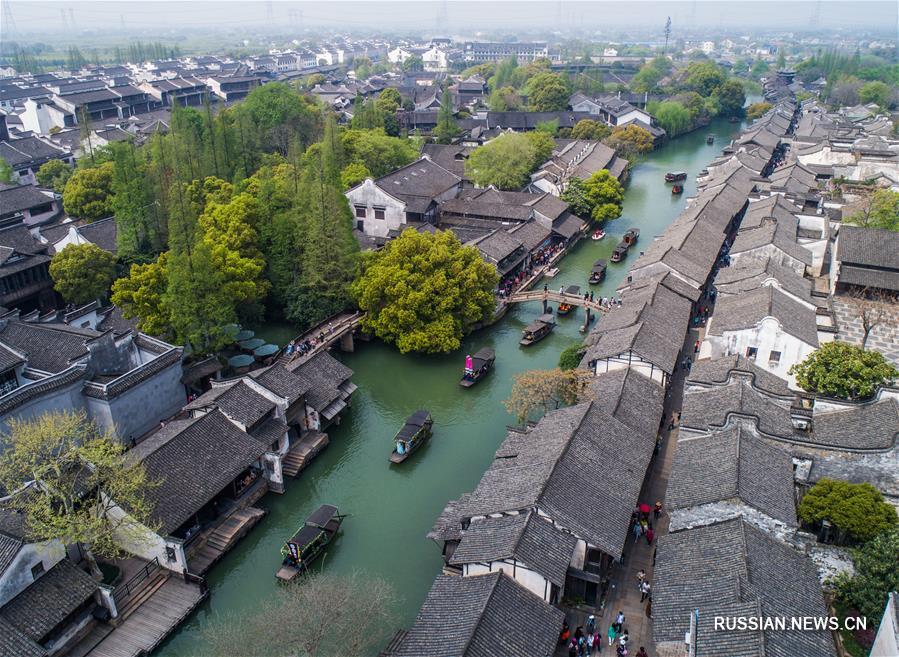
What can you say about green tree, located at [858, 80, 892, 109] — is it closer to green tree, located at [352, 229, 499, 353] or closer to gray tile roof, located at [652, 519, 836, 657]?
green tree, located at [352, 229, 499, 353]

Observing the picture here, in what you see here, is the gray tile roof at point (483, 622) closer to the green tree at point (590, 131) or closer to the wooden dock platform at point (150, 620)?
the wooden dock platform at point (150, 620)

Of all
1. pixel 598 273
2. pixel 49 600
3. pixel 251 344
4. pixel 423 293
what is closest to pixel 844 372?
pixel 423 293

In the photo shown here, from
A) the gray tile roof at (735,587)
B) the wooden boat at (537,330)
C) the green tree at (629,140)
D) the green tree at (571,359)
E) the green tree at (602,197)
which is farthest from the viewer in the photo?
the green tree at (629,140)

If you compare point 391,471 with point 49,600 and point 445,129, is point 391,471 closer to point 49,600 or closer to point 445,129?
point 49,600

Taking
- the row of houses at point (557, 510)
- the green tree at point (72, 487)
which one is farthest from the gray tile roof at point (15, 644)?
the row of houses at point (557, 510)

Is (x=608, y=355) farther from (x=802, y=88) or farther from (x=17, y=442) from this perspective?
(x=802, y=88)

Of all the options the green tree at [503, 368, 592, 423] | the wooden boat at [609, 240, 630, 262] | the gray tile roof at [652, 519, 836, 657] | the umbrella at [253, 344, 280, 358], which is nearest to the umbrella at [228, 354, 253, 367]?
the umbrella at [253, 344, 280, 358]
